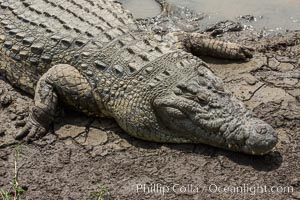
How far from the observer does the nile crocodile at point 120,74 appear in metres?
5.10

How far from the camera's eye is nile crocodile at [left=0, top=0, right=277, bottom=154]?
→ 5102 mm

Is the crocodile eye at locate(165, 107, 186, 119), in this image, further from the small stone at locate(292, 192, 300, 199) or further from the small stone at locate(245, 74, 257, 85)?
the small stone at locate(245, 74, 257, 85)

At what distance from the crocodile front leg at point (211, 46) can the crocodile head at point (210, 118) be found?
4.08 feet

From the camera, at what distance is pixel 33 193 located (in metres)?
5.03

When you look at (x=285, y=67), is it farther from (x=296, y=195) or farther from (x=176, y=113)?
(x=296, y=195)

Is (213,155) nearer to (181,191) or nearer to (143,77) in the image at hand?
(181,191)

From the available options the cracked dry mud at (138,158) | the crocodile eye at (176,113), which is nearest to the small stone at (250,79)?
the cracked dry mud at (138,158)

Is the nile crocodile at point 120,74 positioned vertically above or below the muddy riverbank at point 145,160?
above

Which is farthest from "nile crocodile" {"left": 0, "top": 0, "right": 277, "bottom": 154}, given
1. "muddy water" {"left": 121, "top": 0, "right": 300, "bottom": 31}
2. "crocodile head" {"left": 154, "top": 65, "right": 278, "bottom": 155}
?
"muddy water" {"left": 121, "top": 0, "right": 300, "bottom": 31}

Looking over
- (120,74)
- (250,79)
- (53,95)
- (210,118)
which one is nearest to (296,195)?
(210,118)

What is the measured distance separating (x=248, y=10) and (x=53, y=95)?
3505 millimetres

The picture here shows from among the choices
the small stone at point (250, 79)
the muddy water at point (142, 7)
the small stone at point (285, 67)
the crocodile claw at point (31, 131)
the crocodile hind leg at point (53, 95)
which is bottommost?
the crocodile claw at point (31, 131)

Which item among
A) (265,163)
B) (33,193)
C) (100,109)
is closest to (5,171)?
(33,193)

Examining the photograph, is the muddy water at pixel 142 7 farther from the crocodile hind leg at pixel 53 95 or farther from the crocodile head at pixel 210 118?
the crocodile head at pixel 210 118
